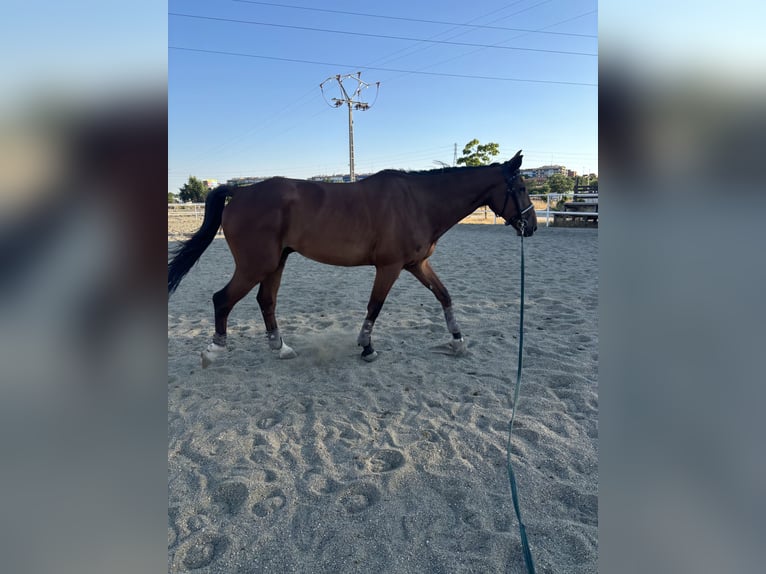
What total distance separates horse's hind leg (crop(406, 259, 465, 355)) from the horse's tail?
174 cm

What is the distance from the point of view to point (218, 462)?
90.8 inches

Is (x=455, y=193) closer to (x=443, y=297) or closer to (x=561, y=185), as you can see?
(x=443, y=297)

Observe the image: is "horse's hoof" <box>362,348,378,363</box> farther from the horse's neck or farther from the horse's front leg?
the horse's neck

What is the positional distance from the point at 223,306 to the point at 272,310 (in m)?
0.48

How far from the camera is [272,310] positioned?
4000 millimetres

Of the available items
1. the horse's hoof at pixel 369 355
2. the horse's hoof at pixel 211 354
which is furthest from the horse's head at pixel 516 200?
the horse's hoof at pixel 211 354

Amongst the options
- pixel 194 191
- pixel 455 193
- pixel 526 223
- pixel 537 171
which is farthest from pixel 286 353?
pixel 194 191

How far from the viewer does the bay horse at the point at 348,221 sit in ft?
11.8

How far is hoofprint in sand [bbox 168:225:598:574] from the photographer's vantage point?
1710 mm

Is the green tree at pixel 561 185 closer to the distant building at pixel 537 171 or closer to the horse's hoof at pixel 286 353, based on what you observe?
the distant building at pixel 537 171
